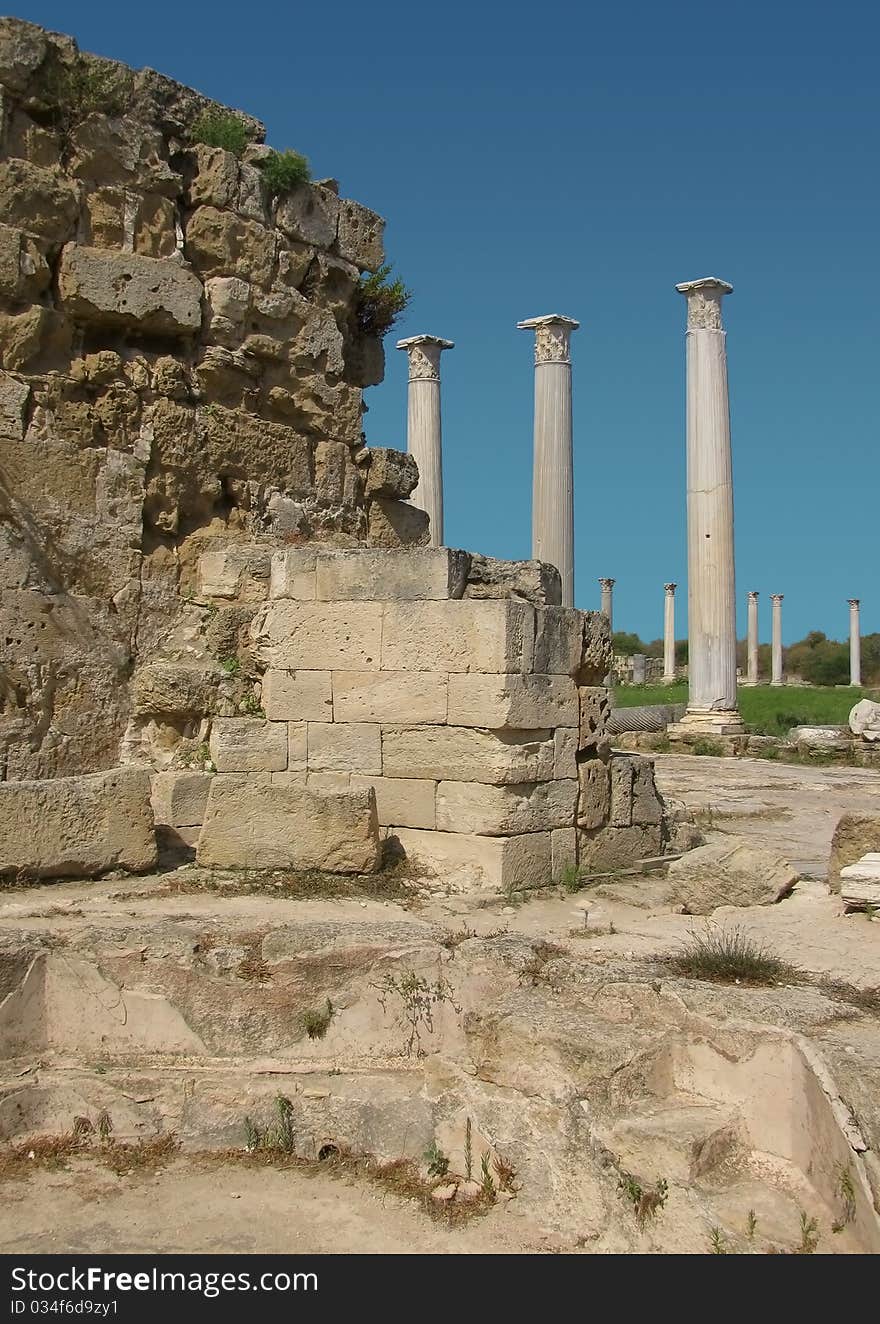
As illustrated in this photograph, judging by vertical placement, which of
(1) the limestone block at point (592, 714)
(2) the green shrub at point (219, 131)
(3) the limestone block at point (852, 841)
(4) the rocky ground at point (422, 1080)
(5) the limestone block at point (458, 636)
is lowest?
(4) the rocky ground at point (422, 1080)

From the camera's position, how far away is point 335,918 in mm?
6051

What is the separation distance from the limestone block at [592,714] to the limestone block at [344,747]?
1349 millimetres

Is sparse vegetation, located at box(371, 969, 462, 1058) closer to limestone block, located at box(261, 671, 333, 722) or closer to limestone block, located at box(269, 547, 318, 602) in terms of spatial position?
limestone block, located at box(261, 671, 333, 722)

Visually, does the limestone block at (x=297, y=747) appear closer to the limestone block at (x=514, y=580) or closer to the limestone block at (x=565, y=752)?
the limestone block at (x=514, y=580)

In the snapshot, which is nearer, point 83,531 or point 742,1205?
point 742,1205

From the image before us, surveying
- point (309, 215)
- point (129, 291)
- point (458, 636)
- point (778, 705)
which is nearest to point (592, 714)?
point (458, 636)

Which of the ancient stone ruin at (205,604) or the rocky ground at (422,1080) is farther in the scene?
the ancient stone ruin at (205,604)

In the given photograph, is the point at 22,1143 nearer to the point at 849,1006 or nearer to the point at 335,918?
the point at 335,918

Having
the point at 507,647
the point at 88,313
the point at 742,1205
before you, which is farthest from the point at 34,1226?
the point at 88,313

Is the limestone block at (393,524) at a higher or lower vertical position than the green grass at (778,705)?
higher

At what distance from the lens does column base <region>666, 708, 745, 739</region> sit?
66.7 feet

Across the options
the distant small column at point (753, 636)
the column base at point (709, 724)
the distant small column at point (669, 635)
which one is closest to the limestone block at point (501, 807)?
the column base at point (709, 724)

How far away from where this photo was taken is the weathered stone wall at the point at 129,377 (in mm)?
7469
